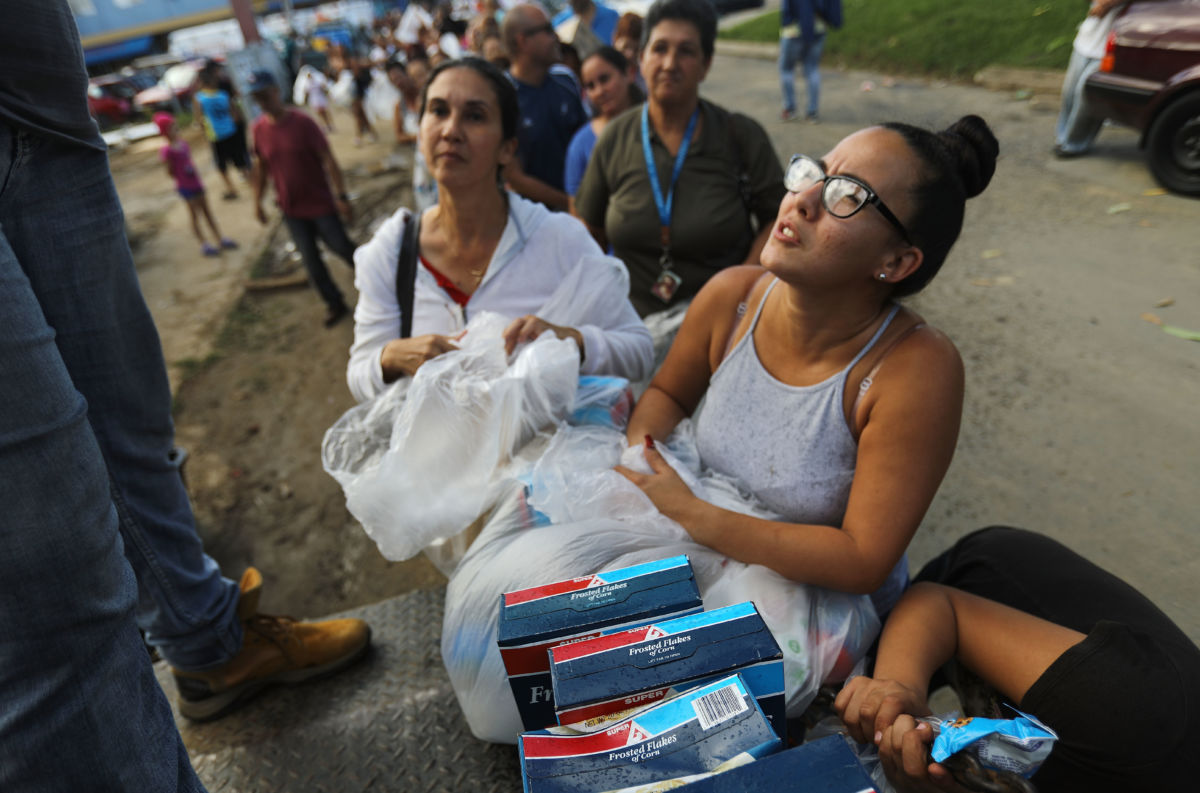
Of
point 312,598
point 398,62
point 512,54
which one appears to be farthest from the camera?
point 398,62

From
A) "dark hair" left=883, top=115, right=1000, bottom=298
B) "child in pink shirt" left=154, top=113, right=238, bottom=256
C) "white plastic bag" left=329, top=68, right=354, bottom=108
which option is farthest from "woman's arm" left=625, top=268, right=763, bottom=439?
"white plastic bag" left=329, top=68, right=354, bottom=108

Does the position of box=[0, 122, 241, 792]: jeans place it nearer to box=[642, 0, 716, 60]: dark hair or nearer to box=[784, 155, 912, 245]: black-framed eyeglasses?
box=[784, 155, 912, 245]: black-framed eyeglasses

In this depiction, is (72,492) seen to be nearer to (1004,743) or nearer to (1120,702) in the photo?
(1004,743)

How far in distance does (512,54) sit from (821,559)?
3718mm

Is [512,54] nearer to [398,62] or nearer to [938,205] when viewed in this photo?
[938,205]

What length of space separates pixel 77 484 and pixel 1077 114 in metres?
7.17

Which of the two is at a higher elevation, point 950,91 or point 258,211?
point 950,91

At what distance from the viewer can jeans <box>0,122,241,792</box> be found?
39.9 inches

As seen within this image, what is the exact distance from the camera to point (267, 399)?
552cm

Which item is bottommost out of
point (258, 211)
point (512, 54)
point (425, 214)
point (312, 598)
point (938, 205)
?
point (312, 598)

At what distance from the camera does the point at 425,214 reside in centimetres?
230

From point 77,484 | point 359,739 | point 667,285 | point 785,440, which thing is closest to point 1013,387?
point 667,285

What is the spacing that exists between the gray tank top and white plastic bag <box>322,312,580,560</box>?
0.41m

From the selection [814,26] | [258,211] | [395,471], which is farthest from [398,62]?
[395,471]
